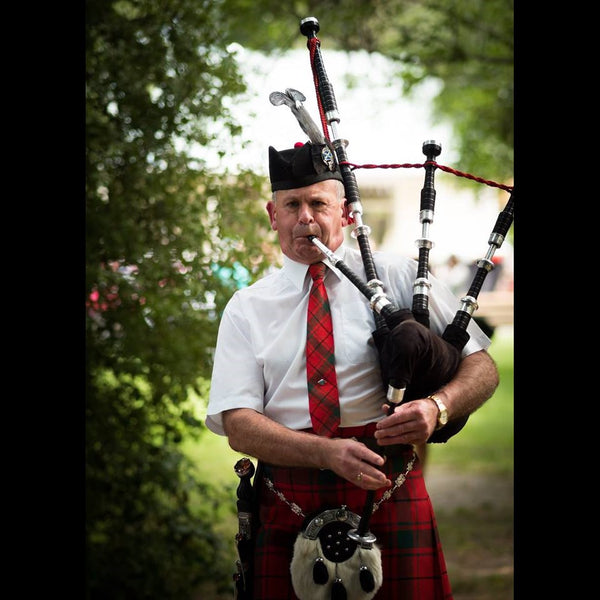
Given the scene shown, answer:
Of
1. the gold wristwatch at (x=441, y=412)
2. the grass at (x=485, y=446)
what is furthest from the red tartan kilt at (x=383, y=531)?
the grass at (x=485, y=446)

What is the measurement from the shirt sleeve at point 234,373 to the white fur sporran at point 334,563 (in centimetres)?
37

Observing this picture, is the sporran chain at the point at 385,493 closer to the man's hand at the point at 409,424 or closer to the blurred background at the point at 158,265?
the man's hand at the point at 409,424

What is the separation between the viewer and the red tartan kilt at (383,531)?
7.20 feet

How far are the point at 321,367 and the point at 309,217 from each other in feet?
1.38

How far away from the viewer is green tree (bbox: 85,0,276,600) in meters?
4.09

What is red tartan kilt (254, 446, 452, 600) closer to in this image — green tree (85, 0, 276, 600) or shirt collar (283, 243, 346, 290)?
→ shirt collar (283, 243, 346, 290)

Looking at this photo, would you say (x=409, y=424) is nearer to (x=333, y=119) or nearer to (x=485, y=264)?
(x=485, y=264)

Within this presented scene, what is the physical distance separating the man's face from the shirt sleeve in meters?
0.26

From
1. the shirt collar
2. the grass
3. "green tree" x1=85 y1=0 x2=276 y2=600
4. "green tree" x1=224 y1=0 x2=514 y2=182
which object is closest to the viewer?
the shirt collar

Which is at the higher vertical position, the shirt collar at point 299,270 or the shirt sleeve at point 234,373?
the shirt collar at point 299,270

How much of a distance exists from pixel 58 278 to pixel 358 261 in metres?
0.87

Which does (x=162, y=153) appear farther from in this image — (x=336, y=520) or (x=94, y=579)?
(x=336, y=520)

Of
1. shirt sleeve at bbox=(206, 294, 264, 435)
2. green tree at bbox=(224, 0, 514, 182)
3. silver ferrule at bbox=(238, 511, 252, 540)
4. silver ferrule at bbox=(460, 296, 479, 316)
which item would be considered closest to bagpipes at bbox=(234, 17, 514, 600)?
silver ferrule at bbox=(460, 296, 479, 316)

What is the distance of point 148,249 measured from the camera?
13.7 ft
